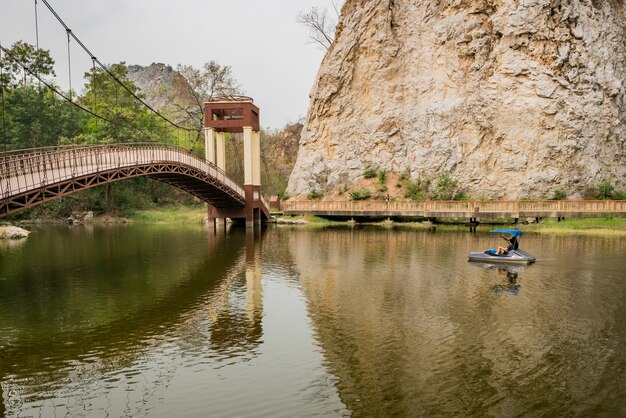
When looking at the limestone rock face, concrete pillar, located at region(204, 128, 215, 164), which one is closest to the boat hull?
the limestone rock face

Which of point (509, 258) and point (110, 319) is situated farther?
point (509, 258)

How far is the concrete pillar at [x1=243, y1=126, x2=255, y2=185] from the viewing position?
4519cm

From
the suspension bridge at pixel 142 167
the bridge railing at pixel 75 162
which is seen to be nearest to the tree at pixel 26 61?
the suspension bridge at pixel 142 167

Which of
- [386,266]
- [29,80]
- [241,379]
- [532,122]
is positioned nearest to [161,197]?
[29,80]

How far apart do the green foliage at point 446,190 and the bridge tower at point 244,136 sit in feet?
59.1

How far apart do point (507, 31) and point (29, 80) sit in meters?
61.5

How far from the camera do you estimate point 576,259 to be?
25.9 m

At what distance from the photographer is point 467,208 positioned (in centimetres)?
4506

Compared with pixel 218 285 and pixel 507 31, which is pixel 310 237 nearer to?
pixel 218 285

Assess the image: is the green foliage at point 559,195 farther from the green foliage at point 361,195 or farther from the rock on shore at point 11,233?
the rock on shore at point 11,233

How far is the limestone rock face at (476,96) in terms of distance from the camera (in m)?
49.7

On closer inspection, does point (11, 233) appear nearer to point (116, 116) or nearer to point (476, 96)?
point (116, 116)

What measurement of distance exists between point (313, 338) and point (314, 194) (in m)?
43.6

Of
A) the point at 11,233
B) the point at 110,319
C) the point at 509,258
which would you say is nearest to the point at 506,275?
the point at 509,258
